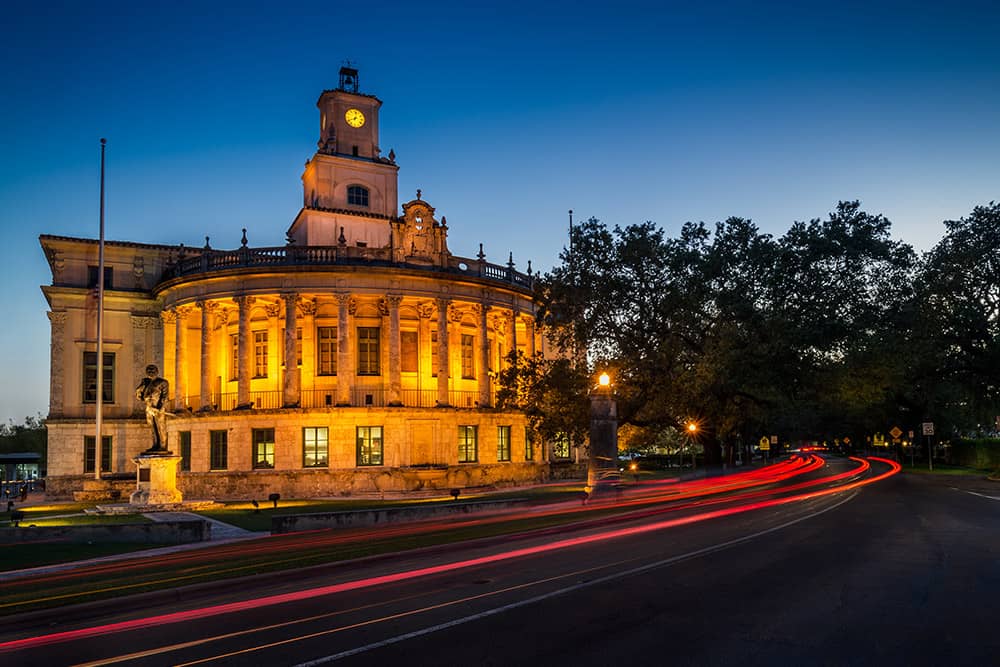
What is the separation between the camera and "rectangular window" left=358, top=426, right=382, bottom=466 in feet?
141

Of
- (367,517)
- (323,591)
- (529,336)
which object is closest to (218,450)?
(529,336)

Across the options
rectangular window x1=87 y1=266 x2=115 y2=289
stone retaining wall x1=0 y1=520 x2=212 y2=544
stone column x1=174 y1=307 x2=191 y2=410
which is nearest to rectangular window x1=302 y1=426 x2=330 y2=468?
stone column x1=174 y1=307 x2=191 y2=410

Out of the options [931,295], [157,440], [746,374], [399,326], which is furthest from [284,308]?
[931,295]

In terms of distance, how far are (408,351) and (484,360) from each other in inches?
189

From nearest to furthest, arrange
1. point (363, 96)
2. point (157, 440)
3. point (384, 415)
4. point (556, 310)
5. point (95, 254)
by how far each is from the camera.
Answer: point (157, 440), point (556, 310), point (384, 415), point (95, 254), point (363, 96)

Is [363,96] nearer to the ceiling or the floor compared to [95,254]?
nearer to the ceiling

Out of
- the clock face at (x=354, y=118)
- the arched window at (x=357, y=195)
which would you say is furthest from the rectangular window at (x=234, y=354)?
the clock face at (x=354, y=118)

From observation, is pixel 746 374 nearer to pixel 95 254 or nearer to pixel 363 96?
pixel 363 96

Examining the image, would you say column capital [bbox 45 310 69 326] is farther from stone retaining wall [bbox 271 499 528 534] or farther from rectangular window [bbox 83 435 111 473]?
stone retaining wall [bbox 271 499 528 534]

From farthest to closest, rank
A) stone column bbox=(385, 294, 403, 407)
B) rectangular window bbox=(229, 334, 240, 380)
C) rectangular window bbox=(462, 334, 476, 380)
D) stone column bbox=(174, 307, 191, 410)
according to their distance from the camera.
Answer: rectangular window bbox=(462, 334, 476, 380) < rectangular window bbox=(229, 334, 240, 380) < stone column bbox=(174, 307, 191, 410) < stone column bbox=(385, 294, 403, 407)

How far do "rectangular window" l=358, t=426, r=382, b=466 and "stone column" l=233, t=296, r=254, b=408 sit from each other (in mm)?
6831

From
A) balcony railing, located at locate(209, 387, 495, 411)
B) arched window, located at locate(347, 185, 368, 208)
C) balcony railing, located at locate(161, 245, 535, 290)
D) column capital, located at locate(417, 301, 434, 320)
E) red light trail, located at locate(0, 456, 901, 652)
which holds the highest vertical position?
arched window, located at locate(347, 185, 368, 208)

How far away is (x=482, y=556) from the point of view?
15.4 meters

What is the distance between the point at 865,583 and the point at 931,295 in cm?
3851
